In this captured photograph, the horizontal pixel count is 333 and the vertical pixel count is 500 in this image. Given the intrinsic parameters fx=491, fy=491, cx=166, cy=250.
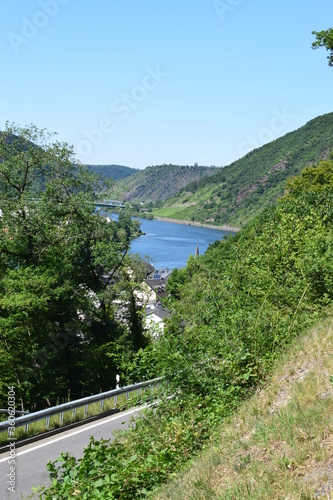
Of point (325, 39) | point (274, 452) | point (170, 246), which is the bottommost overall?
point (170, 246)

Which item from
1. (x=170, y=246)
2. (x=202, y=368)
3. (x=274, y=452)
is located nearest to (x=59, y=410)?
(x=202, y=368)

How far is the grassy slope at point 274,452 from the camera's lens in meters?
4.67

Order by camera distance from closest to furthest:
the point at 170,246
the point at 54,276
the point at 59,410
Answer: the point at 59,410, the point at 54,276, the point at 170,246

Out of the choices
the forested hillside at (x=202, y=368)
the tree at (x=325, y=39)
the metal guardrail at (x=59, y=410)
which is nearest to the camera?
the forested hillside at (x=202, y=368)

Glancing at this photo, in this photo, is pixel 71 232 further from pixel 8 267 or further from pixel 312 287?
pixel 312 287

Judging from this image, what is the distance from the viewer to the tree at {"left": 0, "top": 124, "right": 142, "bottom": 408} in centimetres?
2080

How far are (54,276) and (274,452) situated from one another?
18.0 m

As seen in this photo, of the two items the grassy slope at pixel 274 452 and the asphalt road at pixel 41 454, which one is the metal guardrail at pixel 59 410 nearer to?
the asphalt road at pixel 41 454

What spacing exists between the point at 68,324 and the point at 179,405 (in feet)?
54.5

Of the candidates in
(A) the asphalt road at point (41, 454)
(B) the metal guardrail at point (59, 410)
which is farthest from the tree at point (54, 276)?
(A) the asphalt road at point (41, 454)

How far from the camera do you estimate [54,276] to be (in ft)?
73.0

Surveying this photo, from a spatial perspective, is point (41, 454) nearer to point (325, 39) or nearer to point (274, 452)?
point (274, 452)

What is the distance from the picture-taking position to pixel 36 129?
25812 mm

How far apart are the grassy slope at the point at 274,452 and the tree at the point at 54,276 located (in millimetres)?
14160
